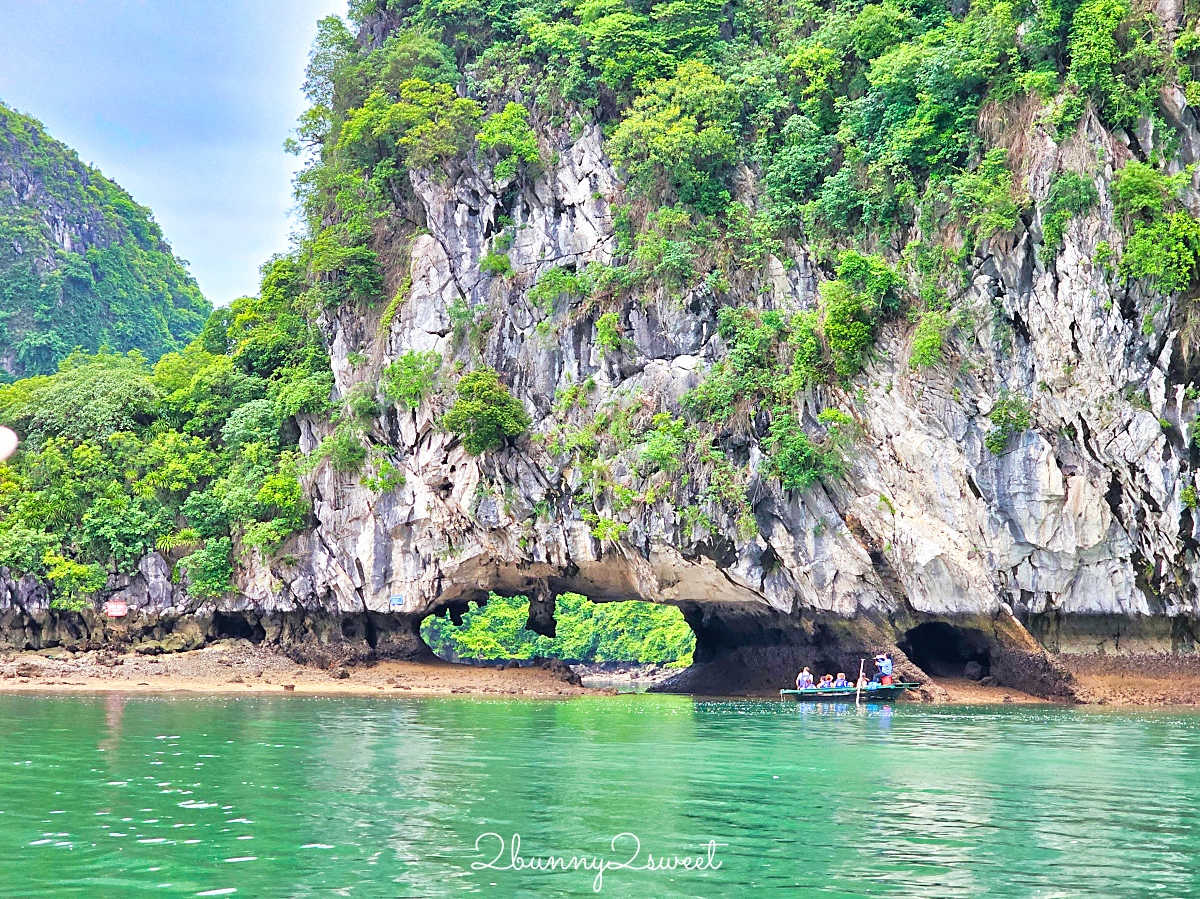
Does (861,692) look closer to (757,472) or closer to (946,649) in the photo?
(946,649)

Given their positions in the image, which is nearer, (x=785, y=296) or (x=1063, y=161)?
(x=1063, y=161)

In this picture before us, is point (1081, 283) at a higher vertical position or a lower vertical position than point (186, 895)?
higher

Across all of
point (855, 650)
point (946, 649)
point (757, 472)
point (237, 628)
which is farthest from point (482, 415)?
point (946, 649)

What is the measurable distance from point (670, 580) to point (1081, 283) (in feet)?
38.2

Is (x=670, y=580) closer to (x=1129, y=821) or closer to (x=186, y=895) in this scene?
(x=1129, y=821)

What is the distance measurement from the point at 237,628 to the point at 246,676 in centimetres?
312

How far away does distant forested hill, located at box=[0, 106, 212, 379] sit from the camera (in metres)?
55.4

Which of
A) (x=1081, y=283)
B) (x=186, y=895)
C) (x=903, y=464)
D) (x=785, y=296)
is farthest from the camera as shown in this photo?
(x=785, y=296)

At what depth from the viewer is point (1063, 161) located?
23.2 metres

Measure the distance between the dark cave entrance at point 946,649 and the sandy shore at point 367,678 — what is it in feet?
1.90

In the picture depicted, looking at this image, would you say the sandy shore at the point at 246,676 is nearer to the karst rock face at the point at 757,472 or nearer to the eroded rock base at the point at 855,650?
the karst rock face at the point at 757,472

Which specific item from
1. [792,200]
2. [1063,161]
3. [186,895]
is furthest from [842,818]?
[792,200]

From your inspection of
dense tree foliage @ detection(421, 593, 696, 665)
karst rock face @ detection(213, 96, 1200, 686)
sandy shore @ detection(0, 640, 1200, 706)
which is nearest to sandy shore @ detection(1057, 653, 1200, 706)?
sandy shore @ detection(0, 640, 1200, 706)

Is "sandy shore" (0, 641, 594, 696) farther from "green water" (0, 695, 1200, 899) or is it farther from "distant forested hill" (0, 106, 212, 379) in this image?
"distant forested hill" (0, 106, 212, 379)
